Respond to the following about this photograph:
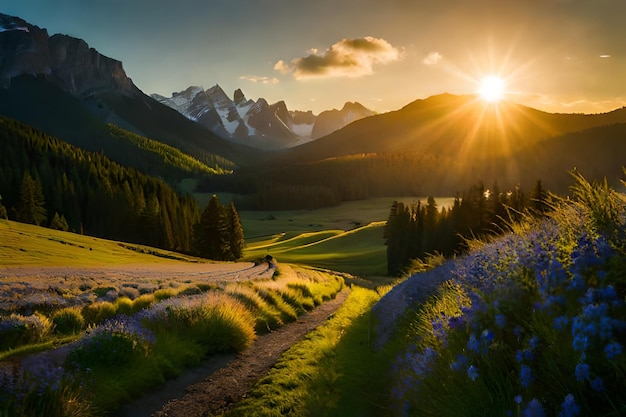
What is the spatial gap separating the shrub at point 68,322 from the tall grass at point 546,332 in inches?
472

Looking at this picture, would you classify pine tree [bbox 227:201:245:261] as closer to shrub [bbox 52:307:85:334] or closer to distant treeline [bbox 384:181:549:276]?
distant treeline [bbox 384:181:549:276]

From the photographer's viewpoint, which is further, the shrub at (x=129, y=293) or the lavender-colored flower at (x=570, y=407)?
the shrub at (x=129, y=293)

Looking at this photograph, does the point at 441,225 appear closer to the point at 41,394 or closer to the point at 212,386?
the point at 212,386

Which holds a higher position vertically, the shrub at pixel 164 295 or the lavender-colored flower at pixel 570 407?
the lavender-colored flower at pixel 570 407

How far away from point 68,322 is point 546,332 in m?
14.7

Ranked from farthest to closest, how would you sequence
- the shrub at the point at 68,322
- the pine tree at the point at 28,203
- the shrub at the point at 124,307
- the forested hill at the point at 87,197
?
the forested hill at the point at 87,197 → the pine tree at the point at 28,203 → the shrub at the point at 124,307 → the shrub at the point at 68,322

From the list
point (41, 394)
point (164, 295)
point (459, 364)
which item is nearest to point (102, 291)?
point (164, 295)

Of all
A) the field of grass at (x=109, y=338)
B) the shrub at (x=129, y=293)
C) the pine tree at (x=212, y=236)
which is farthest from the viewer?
the pine tree at (x=212, y=236)

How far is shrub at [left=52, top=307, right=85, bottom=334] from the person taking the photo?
13.3 m

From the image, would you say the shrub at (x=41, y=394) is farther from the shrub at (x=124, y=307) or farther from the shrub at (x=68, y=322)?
the shrub at (x=124, y=307)

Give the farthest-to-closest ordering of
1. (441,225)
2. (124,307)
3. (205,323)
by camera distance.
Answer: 1. (441,225)
2. (124,307)
3. (205,323)

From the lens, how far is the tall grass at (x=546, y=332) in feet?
11.3

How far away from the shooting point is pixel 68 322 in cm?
1366

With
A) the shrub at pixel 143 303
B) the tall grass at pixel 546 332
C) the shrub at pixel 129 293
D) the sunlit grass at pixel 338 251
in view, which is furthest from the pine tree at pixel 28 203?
the tall grass at pixel 546 332
